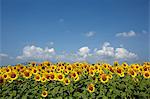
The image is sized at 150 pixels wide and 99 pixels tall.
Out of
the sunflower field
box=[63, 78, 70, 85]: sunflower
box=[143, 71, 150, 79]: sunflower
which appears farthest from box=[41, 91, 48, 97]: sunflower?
box=[143, 71, 150, 79]: sunflower

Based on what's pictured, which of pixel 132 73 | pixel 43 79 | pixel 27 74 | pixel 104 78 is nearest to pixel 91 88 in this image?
pixel 104 78

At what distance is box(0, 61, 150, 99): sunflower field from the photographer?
24.4 feet

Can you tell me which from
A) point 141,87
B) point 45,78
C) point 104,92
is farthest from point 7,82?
point 141,87

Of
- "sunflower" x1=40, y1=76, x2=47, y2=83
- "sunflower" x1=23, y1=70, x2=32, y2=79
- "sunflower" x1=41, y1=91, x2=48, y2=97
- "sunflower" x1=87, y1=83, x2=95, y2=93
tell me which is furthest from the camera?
"sunflower" x1=23, y1=70, x2=32, y2=79

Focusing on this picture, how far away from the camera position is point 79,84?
7836mm

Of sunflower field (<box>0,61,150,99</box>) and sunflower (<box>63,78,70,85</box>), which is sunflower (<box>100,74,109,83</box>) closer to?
sunflower field (<box>0,61,150,99</box>)

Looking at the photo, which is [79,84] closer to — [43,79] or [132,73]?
[43,79]

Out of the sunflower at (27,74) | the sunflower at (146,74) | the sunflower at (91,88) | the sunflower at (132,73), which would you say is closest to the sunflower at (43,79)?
the sunflower at (27,74)

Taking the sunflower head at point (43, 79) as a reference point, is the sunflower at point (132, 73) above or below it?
above

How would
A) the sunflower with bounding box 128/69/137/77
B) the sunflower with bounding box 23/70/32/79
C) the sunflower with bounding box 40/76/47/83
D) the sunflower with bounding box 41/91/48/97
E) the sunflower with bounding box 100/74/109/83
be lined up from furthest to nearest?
the sunflower with bounding box 23/70/32/79 → the sunflower with bounding box 128/69/137/77 → the sunflower with bounding box 40/76/47/83 → the sunflower with bounding box 100/74/109/83 → the sunflower with bounding box 41/91/48/97

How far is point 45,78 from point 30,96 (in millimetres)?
682

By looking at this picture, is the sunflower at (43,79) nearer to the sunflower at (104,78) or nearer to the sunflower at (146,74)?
the sunflower at (104,78)

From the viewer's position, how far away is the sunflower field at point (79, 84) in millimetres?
7426

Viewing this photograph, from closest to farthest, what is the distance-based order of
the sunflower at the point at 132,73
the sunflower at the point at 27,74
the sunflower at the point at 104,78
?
the sunflower at the point at 104,78
the sunflower at the point at 132,73
the sunflower at the point at 27,74
